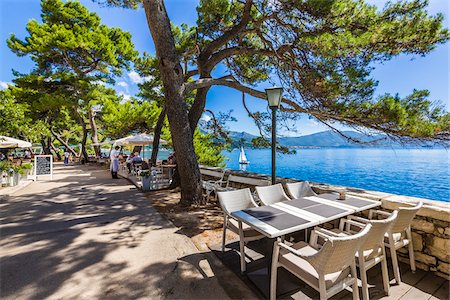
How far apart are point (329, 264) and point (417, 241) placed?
1.80m

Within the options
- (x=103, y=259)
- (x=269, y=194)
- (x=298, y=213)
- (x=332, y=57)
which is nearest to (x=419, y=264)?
(x=298, y=213)

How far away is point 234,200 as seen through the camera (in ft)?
9.68

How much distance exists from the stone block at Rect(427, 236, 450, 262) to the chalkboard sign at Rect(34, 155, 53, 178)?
505 inches

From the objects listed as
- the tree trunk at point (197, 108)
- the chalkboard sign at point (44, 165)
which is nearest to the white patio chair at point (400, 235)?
the tree trunk at point (197, 108)

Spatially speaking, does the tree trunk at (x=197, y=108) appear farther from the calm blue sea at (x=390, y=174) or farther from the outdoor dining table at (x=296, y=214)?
the outdoor dining table at (x=296, y=214)

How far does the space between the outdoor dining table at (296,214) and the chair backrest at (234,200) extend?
404 mm

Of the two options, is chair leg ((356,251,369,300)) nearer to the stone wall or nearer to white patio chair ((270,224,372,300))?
white patio chair ((270,224,372,300))

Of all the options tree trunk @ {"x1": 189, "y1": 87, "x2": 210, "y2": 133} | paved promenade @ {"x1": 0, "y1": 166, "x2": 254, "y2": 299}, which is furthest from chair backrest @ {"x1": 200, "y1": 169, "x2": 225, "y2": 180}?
paved promenade @ {"x1": 0, "y1": 166, "x2": 254, "y2": 299}

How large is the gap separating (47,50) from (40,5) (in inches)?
115

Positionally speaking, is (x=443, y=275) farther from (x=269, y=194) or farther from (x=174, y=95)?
(x=174, y=95)

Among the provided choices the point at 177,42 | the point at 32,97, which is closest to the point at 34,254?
the point at 177,42

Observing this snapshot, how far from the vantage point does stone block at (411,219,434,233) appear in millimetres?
2316

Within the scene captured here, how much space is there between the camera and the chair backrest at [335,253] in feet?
4.72

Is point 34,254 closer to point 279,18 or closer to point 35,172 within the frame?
point 279,18
